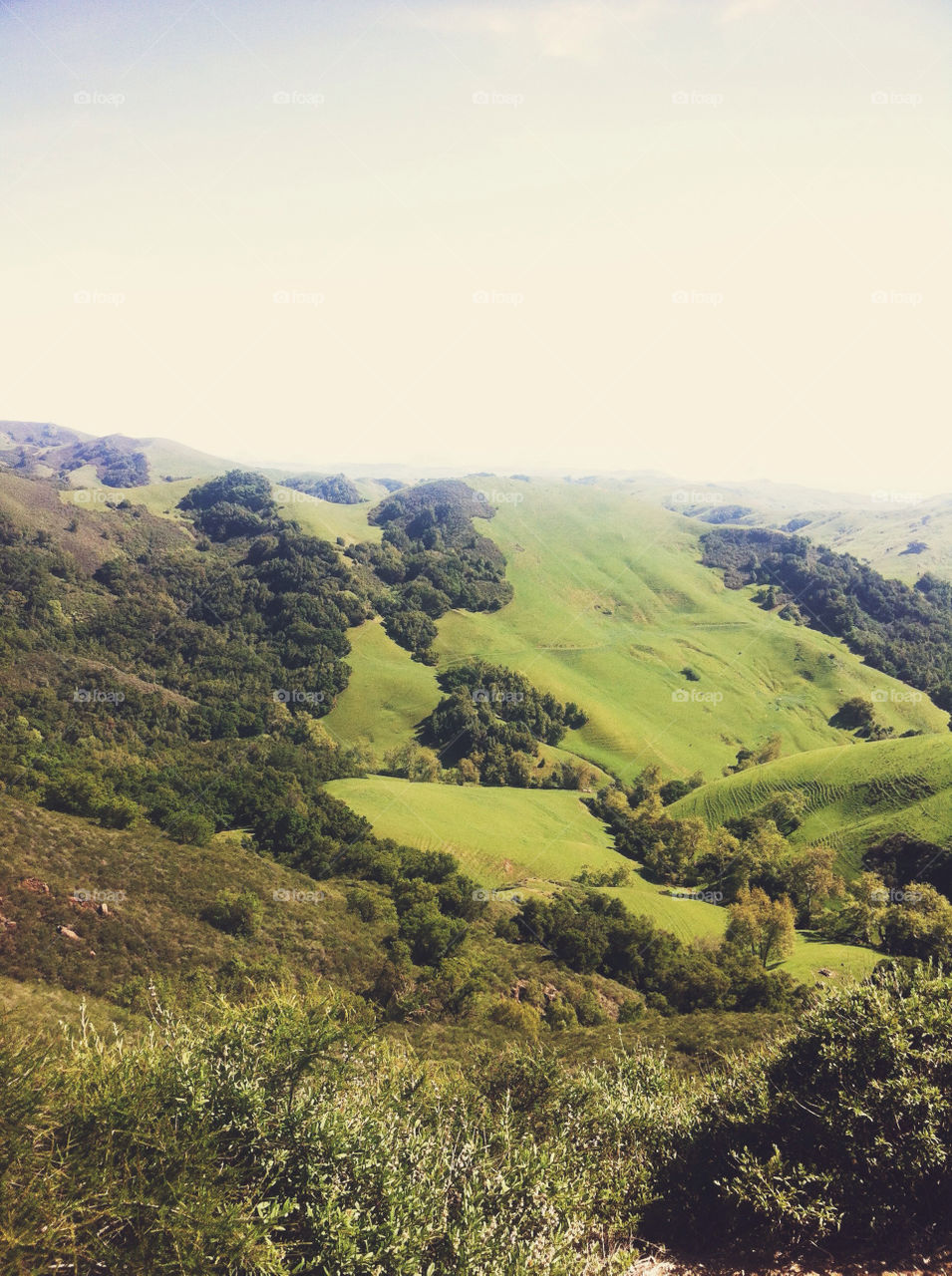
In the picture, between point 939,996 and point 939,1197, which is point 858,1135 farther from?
point 939,996

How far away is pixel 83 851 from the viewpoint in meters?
55.3

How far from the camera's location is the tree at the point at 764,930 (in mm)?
73438

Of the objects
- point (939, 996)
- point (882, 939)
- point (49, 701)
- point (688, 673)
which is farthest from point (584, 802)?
point (49, 701)

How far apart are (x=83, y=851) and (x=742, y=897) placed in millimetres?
82948

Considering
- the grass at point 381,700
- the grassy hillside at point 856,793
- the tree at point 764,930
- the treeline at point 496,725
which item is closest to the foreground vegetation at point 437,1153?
the tree at point 764,930
